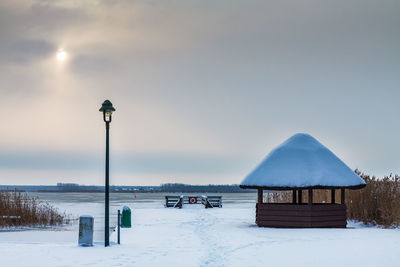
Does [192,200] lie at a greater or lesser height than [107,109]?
lesser

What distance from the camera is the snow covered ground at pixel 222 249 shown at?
41.0 feet

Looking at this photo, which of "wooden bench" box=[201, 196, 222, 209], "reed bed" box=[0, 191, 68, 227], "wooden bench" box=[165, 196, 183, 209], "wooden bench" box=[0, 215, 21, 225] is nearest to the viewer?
"wooden bench" box=[0, 215, 21, 225]

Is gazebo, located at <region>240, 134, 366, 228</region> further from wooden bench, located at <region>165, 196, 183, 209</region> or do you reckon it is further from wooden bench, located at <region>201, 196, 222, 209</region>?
wooden bench, located at <region>201, 196, 222, 209</region>

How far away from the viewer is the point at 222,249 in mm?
14641

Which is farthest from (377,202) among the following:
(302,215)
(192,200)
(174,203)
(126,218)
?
(192,200)

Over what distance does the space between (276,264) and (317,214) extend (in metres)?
9.72

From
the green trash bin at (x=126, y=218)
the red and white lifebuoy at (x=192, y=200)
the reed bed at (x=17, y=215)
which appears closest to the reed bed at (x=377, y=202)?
the green trash bin at (x=126, y=218)

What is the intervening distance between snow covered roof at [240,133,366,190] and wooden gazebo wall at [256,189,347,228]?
77 centimetres

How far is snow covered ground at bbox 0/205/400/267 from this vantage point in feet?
41.0

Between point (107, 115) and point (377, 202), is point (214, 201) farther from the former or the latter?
point (107, 115)

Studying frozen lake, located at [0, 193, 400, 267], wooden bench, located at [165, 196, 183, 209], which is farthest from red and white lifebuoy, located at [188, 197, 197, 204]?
frozen lake, located at [0, 193, 400, 267]

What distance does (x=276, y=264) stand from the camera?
40.0 ft

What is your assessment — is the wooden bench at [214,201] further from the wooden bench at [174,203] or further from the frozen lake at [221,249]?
the frozen lake at [221,249]

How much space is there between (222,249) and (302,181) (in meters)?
7.59
